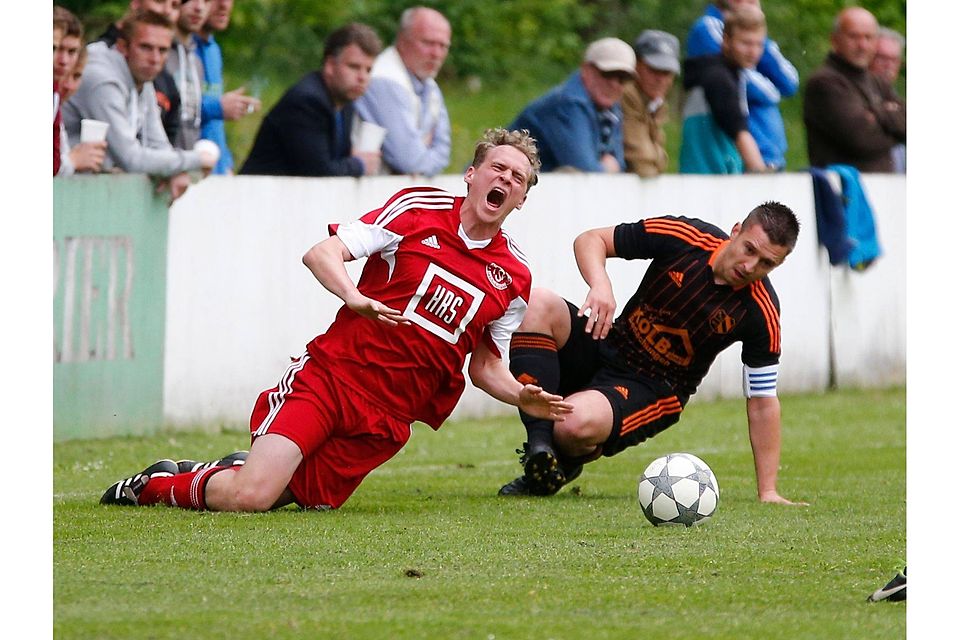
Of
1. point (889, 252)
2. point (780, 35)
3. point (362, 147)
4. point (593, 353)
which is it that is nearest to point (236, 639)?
point (593, 353)

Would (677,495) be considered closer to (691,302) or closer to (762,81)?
(691,302)

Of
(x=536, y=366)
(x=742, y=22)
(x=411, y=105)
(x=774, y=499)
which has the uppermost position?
(x=742, y=22)

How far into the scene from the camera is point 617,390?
878cm

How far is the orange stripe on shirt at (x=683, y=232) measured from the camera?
8.59 meters

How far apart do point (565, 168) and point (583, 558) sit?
279 inches

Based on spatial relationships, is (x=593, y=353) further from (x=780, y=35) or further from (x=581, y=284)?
(x=780, y=35)

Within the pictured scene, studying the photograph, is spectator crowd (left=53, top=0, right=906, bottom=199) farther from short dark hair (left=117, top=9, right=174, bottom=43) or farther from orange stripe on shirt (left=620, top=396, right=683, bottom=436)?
orange stripe on shirt (left=620, top=396, right=683, bottom=436)

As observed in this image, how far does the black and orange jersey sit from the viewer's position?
8.45m

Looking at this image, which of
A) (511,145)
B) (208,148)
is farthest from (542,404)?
(208,148)

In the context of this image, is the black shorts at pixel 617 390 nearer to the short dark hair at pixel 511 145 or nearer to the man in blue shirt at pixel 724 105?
the short dark hair at pixel 511 145

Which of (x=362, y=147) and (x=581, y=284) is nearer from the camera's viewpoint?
(x=362, y=147)

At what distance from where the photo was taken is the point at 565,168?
1316cm

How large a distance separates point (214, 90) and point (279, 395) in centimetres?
473

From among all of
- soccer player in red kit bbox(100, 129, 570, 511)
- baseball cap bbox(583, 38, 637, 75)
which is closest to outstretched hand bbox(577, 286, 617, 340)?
soccer player in red kit bbox(100, 129, 570, 511)
